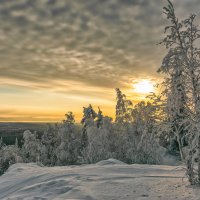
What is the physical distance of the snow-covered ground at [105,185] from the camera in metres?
13.6

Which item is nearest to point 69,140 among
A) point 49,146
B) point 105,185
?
point 49,146

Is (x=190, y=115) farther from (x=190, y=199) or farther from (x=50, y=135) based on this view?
(x=50, y=135)

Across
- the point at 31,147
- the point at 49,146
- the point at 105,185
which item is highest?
the point at 105,185

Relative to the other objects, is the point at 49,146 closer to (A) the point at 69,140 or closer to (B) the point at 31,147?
(B) the point at 31,147

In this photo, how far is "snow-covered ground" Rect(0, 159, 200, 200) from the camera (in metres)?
13.6

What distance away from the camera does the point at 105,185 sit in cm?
1537

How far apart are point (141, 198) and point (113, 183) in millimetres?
2812

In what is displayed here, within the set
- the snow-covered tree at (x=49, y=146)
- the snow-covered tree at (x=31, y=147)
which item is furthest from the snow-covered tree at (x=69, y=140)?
the snow-covered tree at (x=31, y=147)

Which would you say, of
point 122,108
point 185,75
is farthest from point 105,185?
point 122,108

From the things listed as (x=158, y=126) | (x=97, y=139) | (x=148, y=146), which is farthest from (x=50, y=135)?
(x=158, y=126)

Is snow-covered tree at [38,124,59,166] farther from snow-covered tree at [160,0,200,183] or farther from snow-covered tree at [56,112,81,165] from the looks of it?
snow-covered tree at [160,0,200,183]

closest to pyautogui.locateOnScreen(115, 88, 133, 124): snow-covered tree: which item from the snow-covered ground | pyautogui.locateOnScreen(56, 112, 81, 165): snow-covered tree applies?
pyautogui.locateOnScreen(56, 112, 81, 165): snow-covered tree

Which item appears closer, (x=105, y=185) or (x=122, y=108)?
(x=105, y=185)

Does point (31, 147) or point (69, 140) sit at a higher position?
point (69, 140)
